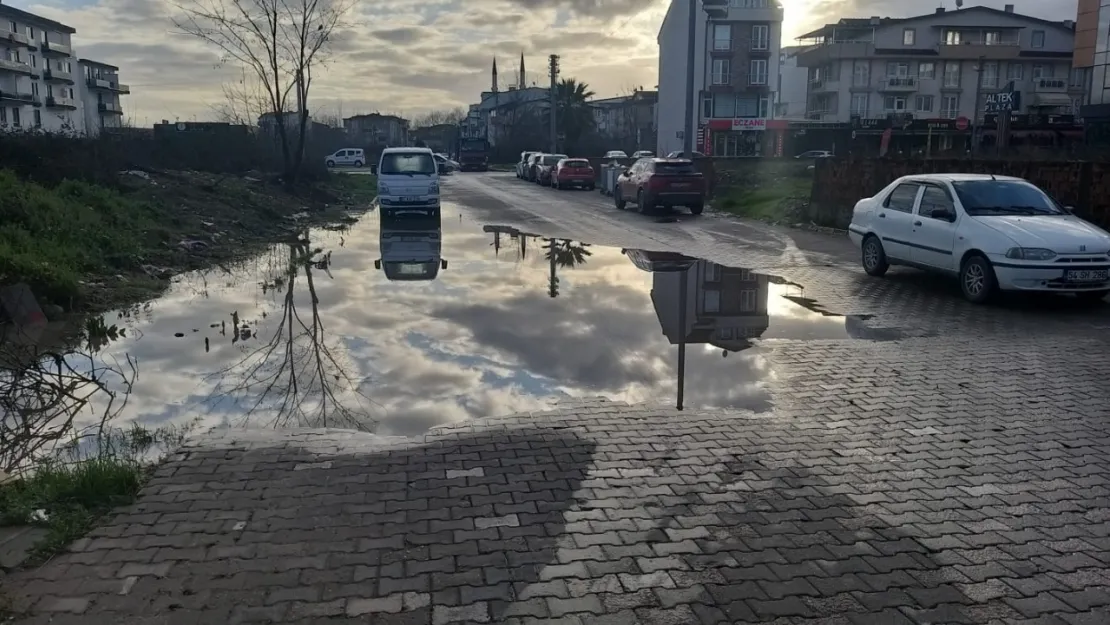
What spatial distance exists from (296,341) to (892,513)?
6631mm

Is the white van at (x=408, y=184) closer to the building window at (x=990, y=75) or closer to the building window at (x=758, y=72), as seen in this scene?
the building window at (x=758, y=72)

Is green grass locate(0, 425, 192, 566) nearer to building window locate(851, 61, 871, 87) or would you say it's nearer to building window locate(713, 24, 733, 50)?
building window locate(713, 24, 733, 50)

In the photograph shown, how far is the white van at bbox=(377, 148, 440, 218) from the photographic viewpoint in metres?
22.6

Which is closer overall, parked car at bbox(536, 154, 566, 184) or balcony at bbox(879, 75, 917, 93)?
parked car at bbox(536, 154, 566, 184)

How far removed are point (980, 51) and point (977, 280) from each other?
73293 mm

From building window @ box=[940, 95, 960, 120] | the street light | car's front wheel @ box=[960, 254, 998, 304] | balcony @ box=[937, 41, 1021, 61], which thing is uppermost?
balcony @ box=[937, 41, 1021, 61]

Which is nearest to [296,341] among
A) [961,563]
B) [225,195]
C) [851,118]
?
[961,563]

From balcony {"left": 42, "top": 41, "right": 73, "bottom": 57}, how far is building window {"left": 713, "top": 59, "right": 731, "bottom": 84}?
65518mm

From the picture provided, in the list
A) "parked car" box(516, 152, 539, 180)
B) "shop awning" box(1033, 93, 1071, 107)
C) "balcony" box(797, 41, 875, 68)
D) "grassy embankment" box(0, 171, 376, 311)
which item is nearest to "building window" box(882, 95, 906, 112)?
"balcony" box(797, 41, 875, 68)

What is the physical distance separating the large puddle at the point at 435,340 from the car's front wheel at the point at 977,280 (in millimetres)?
1976

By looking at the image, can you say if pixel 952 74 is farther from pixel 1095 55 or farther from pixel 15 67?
pixel 15 67

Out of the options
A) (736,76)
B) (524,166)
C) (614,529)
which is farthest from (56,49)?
(614,529)

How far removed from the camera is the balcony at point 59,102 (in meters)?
86.1

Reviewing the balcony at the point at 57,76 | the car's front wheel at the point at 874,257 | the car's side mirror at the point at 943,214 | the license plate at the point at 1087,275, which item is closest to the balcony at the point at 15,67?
the balcony at the point at 57,76
